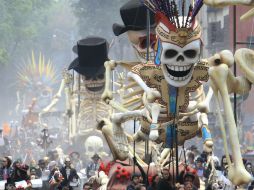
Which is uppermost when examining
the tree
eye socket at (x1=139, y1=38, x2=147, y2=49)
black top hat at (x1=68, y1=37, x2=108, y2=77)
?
the tree

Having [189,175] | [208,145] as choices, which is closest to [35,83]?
[208,145]

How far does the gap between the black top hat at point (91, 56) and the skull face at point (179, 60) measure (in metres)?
13.3

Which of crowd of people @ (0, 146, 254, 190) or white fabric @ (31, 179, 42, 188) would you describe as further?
white fabric @ (31, 179, 42, 188)

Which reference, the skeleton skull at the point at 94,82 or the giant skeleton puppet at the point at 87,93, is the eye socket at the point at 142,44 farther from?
the skeleton skull at the point at 94,82

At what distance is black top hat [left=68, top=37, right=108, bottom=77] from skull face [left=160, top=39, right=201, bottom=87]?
523 inches

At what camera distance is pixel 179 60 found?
1883 cm

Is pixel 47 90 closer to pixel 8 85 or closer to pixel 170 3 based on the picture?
pixel 8 85

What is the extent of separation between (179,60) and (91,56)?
13855 millimetres

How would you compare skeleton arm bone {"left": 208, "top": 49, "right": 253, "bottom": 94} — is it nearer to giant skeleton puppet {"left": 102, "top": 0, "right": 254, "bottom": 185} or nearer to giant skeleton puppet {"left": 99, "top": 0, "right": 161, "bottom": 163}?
giant skeleton puppet {"left": 102, "top": 0, "right": 254, "bottom": 185}

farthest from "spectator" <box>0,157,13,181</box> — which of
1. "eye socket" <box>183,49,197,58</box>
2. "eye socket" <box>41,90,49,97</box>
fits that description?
"eye socket" <box>41,90,49,97</box>

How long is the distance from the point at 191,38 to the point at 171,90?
1016 mm

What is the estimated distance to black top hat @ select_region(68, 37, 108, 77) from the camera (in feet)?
106

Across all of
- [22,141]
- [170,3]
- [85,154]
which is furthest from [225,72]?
[22,141]

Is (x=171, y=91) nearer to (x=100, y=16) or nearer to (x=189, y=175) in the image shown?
(x=189, y=175)
